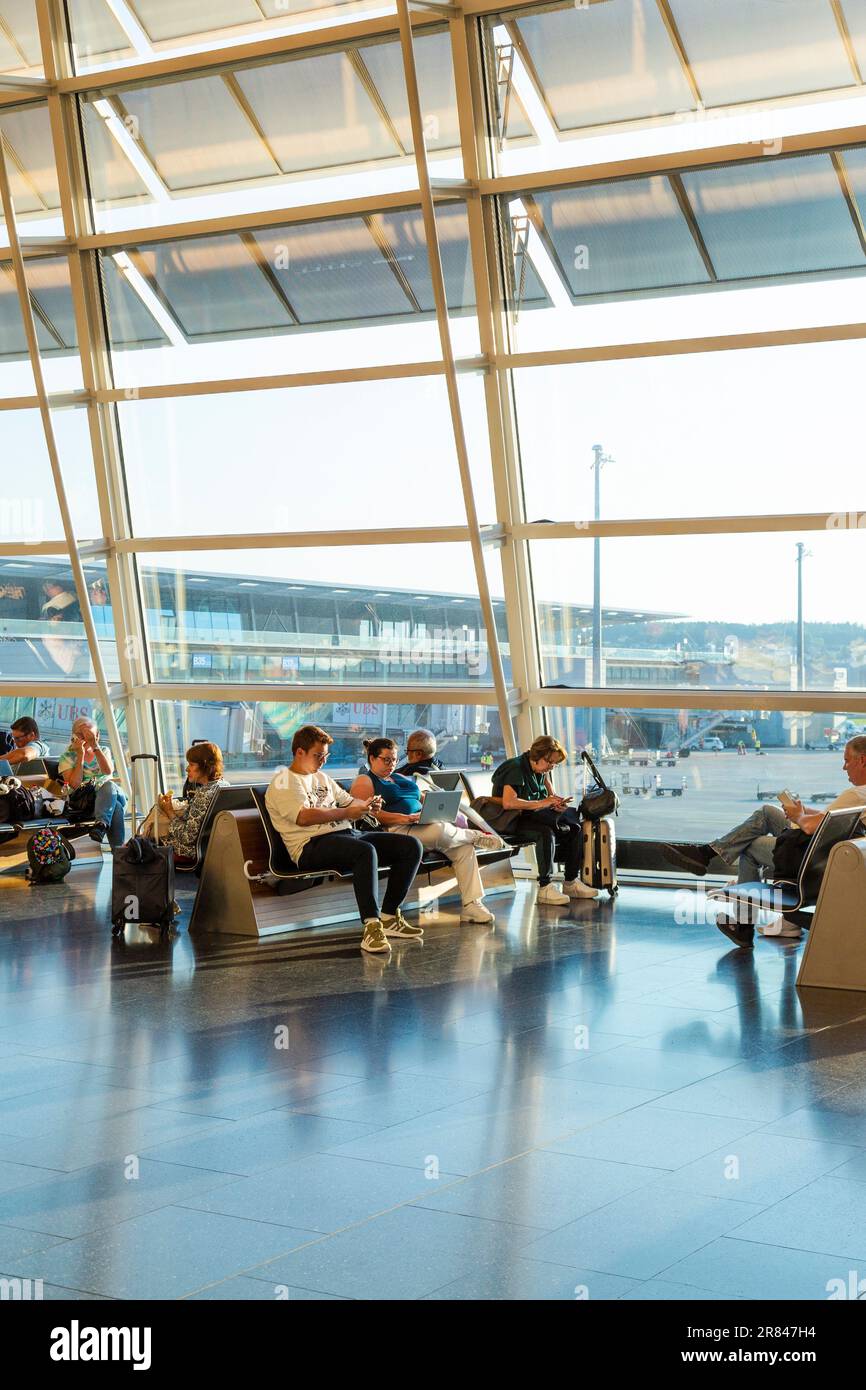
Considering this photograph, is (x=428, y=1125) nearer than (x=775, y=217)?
Yes

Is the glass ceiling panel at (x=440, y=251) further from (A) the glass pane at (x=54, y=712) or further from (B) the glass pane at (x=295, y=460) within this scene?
(A) the glass pane at (x=54, y=712)

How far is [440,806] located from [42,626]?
18.7ft

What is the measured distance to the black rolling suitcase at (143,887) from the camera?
28.5ft

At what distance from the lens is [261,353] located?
1204cm

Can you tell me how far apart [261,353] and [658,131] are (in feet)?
12.3

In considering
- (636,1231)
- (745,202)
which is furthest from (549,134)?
(636,1231)

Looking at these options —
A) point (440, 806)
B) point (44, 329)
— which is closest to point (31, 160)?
point (44, 329)

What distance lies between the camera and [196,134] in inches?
463

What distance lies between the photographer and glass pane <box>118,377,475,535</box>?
11523 mm

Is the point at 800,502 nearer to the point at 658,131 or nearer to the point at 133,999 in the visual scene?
the point at 658,131

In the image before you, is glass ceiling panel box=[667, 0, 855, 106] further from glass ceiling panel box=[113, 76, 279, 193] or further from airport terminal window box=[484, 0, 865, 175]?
glass ceiling panel box=[113, 76, 279, 193]

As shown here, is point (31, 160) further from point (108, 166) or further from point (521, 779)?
point (521, 779)

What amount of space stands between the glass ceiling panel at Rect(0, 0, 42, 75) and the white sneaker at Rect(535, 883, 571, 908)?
8265 millimetres

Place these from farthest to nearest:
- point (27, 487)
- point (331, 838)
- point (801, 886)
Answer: point (27, 487) < point (331, 838) < point (801, 886)
